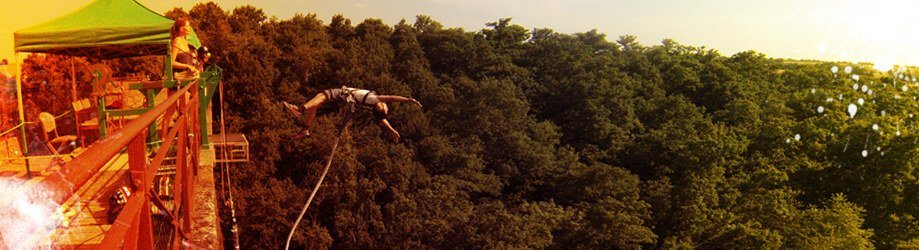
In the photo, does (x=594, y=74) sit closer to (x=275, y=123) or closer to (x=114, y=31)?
(x=275, y=123)

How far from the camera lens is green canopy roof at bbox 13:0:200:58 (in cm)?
616

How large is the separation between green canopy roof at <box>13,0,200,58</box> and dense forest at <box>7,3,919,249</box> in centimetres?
1632

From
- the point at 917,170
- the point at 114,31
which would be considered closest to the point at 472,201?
the point at 917,170

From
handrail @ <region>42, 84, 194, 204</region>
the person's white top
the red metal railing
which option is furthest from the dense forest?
handrail @ <region>42, 84, 194, 204</region>

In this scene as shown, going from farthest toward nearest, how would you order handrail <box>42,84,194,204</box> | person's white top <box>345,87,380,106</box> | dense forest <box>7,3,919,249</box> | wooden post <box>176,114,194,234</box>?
dense forest <box>7,3,919,249</box> < person's white top <box>345,87,380,106</box> < wooden post <box>176,114,194,234</box> < handrail <box>42,84,194,204</box>

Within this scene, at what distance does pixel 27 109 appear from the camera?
18.6 metres

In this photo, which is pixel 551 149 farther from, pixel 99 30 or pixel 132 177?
pixel 132 177

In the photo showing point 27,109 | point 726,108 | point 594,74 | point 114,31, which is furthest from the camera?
point 594,74

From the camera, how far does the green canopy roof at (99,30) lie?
20.2 ft

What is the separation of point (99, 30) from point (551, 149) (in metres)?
29.5

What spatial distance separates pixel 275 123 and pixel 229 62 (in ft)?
10.8

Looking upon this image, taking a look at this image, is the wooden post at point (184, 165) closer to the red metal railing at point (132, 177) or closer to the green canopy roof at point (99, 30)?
the red metal railing at point (132, 177)

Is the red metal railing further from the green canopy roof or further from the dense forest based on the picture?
the dense forest

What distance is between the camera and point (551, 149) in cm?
3456
